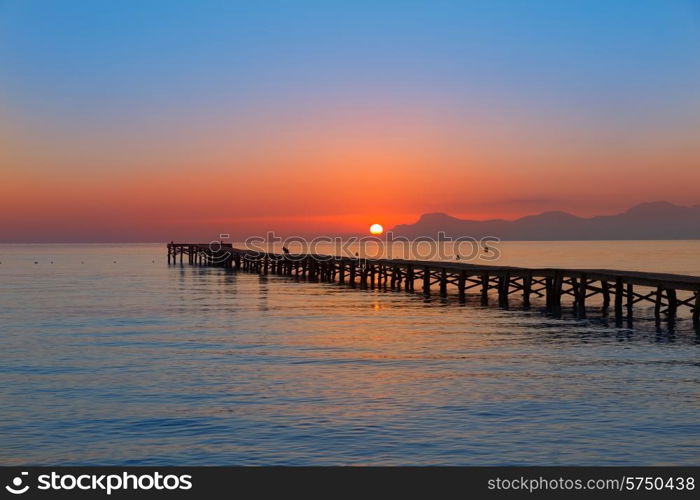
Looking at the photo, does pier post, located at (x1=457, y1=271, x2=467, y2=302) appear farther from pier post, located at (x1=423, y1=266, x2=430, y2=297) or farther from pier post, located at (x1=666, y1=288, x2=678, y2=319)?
pier post, located at (x1=666, y1=288, x2=678, y2=319)

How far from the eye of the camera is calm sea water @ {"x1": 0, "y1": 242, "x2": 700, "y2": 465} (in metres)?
12.6

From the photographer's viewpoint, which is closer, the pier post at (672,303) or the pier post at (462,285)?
the pier post at (672,303)

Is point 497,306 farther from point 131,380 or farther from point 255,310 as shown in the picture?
point 131,380

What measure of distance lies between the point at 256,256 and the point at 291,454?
71380 millimetres

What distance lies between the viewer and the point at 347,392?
1680 cm

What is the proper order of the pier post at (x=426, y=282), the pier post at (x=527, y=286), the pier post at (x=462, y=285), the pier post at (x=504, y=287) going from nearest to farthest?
the pier post at (x=527, y=286), the pier post at (x=504, y=287), the pier post at (x=462, y=285), the pier post at (x=426, y=282)

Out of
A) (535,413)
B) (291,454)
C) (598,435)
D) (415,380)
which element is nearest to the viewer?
(291,454)

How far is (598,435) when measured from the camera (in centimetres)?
1334

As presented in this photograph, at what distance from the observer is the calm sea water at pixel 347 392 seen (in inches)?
496

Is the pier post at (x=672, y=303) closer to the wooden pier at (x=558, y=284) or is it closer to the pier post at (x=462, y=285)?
the wooden pier at (x=558, y=284)

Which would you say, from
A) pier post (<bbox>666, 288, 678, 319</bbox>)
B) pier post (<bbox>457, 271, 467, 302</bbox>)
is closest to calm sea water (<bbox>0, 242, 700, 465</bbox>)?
pier post (<bbox>666, 288, 678, 319</bbox>)

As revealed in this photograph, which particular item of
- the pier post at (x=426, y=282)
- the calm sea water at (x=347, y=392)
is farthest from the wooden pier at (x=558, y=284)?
the calm sea water at (x=347, y=392)

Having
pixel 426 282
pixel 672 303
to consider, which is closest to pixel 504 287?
pixel 426 282
